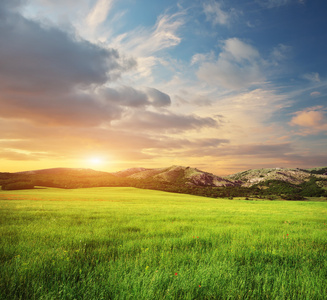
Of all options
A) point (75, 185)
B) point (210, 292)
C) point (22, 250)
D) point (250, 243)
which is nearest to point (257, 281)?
point (210, 292)

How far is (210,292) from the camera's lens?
10.7 ft

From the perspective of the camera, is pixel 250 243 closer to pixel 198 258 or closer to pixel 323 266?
pixel 323 266

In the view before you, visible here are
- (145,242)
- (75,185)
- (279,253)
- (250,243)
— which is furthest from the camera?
(75,185)

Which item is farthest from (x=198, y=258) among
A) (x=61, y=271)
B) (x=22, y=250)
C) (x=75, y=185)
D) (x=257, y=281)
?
(x=75, y=185)

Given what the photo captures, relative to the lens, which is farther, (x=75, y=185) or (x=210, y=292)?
(x=75, y=185)

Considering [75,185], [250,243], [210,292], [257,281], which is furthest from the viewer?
[75,185]

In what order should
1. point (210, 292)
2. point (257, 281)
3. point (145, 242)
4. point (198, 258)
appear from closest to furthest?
point (210, 292)
point (257, 281)
point (198, 258)
point (145, 242)

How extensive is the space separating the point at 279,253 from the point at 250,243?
44.4 inches

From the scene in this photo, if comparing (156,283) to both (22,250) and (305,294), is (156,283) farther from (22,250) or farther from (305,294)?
(22,250)

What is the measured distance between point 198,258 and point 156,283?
81.3 inches

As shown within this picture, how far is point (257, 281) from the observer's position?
389 cm

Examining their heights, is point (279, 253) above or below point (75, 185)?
above

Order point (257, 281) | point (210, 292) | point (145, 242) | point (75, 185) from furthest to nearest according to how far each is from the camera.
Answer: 1. point (75, 185)
2. point (145, 242)
3. point (257, 281)
4. point (210, 292)

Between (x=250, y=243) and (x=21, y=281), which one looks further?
(x=250, y=243)
